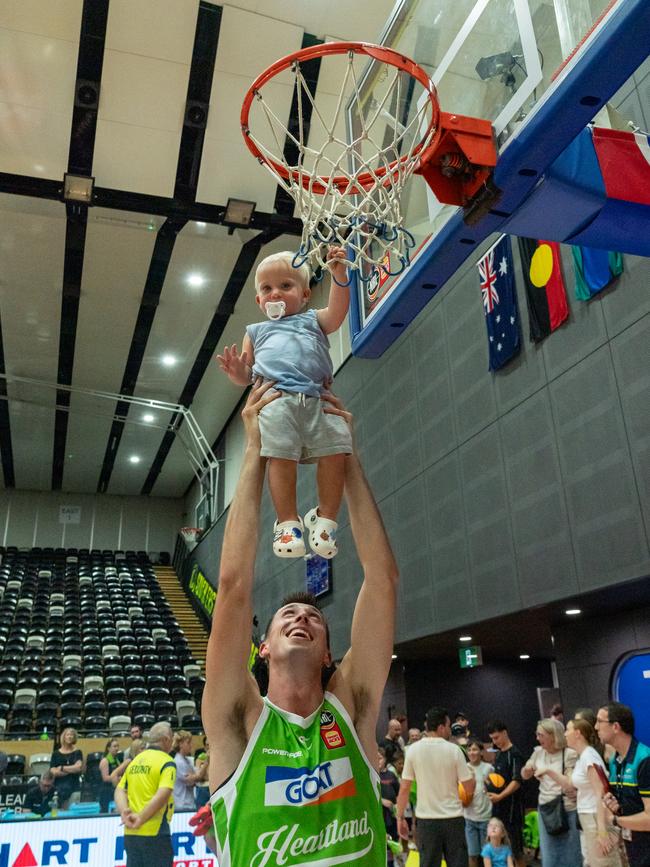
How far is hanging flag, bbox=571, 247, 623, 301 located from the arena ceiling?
326cm

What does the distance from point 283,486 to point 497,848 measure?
5.53 m

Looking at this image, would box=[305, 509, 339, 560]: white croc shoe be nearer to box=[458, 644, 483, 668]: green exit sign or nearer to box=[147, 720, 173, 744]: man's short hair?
box=[147, 720, 173, 744]: man's short hair

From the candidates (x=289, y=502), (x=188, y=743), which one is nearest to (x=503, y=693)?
(x=188, y=743)

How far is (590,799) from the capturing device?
17.1 ft

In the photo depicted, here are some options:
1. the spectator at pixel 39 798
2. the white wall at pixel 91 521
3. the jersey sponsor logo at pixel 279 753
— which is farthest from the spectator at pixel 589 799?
the white wall at pixel 91 521

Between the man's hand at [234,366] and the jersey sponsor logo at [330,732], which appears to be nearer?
the jersey sponsor logo at [330,732]

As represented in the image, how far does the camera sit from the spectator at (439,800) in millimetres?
5801

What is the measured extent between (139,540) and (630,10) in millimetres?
26090

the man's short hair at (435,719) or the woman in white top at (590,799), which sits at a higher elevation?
the man's short hair at (435,719)

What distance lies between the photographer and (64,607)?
58.4ft

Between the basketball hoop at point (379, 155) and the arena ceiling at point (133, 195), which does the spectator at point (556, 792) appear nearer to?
the basketball hoop at point (379, 155)

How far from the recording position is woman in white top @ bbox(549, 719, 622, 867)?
475 centimetres

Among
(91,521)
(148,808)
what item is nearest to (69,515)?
(91,521)

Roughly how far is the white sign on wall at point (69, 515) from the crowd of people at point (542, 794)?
20.4m
